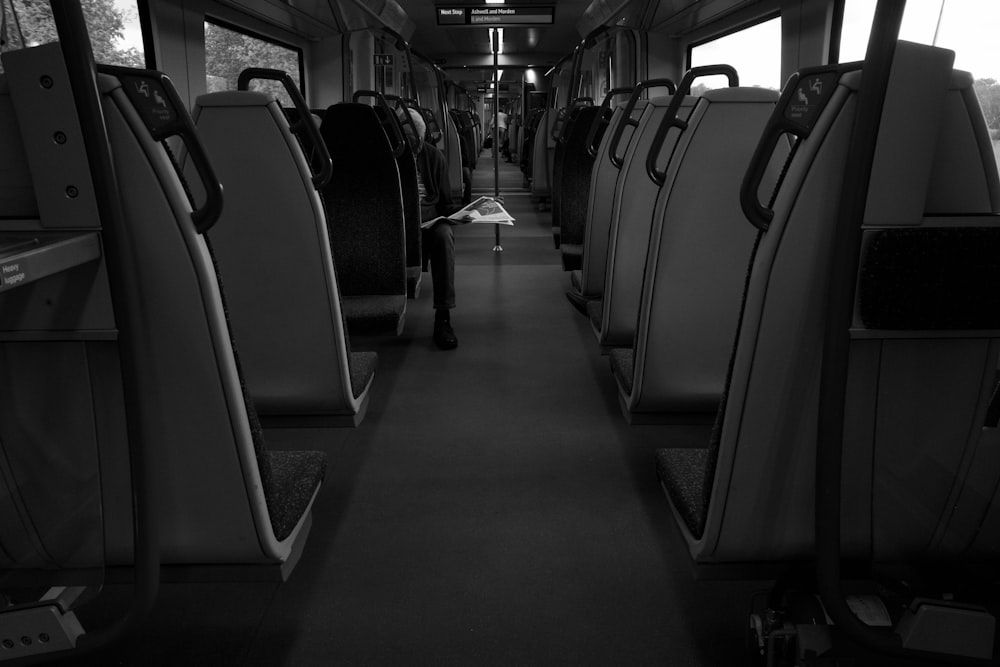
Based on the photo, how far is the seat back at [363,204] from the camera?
3.40 meters

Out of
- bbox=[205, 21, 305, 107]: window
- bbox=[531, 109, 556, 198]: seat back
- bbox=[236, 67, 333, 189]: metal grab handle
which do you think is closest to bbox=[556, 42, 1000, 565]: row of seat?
bbox=[236, 67, 333, 189]: metal grab handle

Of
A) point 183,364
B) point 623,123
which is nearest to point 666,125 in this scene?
point 623,123

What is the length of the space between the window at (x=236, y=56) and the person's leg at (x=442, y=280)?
1085mm

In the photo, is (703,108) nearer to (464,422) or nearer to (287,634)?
(464,422)

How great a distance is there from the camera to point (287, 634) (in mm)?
1692

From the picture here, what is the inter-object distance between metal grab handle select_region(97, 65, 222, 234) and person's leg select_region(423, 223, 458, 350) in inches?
110

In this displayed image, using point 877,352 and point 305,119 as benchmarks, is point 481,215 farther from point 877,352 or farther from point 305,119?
point 877,352

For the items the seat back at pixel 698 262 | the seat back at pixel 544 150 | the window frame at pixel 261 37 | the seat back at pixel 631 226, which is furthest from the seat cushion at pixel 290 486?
the seat back at pixel 544 150

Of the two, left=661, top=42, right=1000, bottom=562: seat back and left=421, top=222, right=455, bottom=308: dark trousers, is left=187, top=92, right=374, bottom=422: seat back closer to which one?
left=661, top=42, right=1000, bottom=562: seat back

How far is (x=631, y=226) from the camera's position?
3.02 m

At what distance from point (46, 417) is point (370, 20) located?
968 cm

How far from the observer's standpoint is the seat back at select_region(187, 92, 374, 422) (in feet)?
7.28

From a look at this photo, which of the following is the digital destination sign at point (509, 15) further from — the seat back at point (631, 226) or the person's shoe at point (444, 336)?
the seat back at point (631, 226)

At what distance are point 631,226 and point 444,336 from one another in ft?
4.54
